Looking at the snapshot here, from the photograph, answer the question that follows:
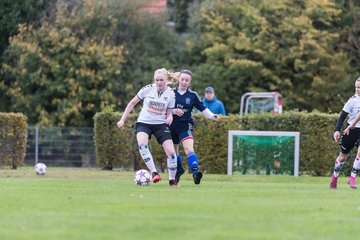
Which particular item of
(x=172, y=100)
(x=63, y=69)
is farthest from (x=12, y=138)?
(x=63, y=69)

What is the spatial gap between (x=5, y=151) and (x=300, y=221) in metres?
18.4

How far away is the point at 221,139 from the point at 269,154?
1918 mm

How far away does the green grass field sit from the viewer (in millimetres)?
9008

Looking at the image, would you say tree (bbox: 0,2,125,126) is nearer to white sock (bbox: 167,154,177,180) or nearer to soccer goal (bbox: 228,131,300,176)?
soccer goal (bbox: 228,131,300,176)

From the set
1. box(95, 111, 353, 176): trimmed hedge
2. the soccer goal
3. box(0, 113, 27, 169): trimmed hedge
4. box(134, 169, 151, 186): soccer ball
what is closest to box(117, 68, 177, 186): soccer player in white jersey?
box(134, 169, 151, 186): soccer ball

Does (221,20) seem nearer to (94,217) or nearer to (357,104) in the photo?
(357,104)

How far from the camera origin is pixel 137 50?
44250 millimetres

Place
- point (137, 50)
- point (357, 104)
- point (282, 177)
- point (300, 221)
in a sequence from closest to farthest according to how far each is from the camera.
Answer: point (300, 221), point (357, 104), point (282, 177), point (137, 50)

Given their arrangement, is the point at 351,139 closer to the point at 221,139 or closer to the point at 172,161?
the point at 172,161

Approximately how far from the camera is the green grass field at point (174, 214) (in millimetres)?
9008

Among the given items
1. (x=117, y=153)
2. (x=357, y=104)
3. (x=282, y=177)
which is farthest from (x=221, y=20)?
(x=357, y=104)

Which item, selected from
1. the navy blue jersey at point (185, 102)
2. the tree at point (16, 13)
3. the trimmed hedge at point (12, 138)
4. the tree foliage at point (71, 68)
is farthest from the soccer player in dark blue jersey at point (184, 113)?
the tree at point (16, 13)

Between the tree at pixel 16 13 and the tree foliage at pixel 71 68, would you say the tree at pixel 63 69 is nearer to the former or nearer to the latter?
the tree foliage at pixel 71 68

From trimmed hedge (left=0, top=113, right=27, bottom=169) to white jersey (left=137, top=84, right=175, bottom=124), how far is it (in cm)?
1119
